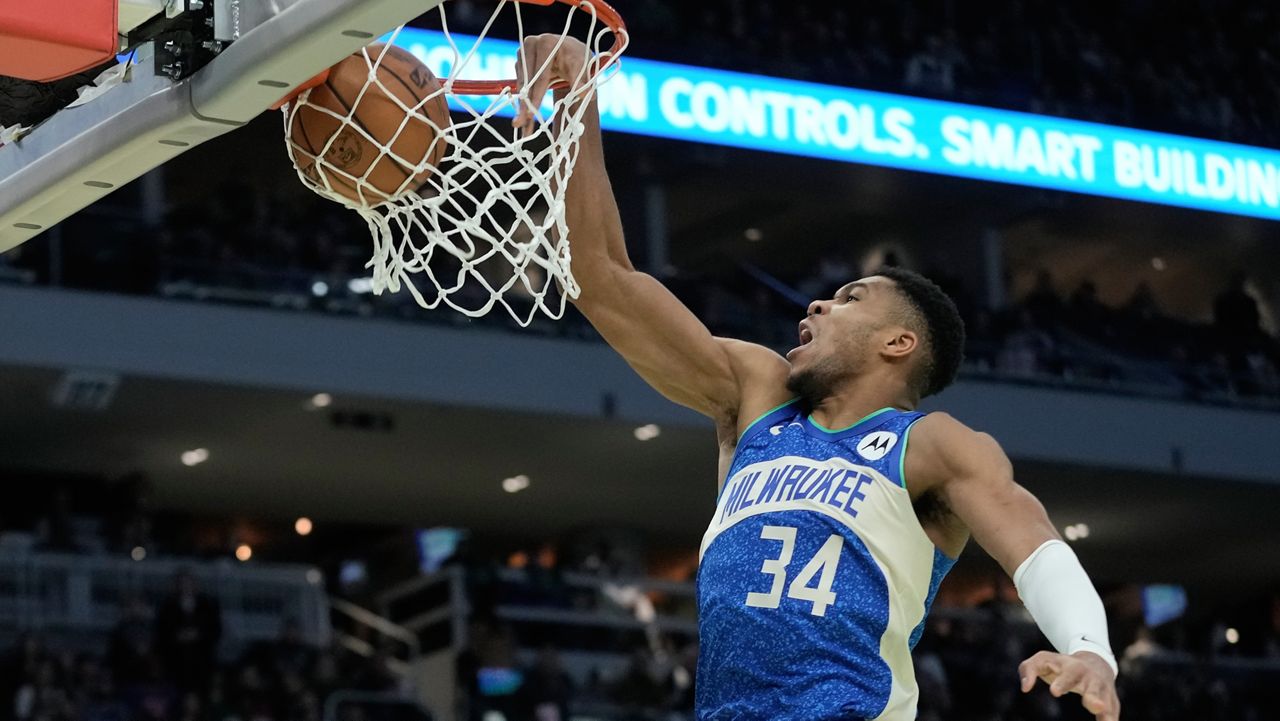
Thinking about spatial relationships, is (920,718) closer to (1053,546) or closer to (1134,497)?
(1134,497)

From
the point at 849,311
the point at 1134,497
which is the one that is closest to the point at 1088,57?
the point at 1134,497

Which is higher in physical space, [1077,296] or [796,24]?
[796,24]

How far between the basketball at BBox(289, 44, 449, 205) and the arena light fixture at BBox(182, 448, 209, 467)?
12.8 metres

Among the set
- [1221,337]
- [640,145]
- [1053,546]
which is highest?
[640,145]

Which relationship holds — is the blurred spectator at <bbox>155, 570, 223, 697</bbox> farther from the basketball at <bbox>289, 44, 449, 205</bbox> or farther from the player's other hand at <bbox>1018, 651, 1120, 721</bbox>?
the player's other hand at <bbox>1018, 651, 1120, 721</bbox>

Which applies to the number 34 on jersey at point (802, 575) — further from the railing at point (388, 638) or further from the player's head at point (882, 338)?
the railing at point (388, 638)

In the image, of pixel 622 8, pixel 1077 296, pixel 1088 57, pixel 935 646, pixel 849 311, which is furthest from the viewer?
pixel 1088 57

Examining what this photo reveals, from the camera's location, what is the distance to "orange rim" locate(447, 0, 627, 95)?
3918 mm

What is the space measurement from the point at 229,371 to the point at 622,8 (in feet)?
18.0

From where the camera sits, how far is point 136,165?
3.48 metres

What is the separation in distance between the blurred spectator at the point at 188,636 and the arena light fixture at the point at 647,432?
4204 mm

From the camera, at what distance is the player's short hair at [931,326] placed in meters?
3.96

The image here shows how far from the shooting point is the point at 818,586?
141 inches

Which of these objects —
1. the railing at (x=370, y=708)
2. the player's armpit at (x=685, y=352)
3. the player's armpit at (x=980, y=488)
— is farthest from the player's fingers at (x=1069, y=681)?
the railing at (x=370, y=708)
